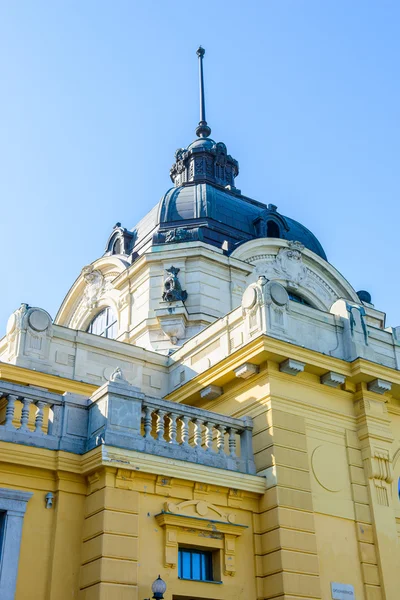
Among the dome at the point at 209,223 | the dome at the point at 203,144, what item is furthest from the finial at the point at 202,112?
the dome at the point at 209,223

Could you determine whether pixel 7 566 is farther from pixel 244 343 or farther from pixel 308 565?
pixel 244 343

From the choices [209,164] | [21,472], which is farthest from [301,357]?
[209,164]

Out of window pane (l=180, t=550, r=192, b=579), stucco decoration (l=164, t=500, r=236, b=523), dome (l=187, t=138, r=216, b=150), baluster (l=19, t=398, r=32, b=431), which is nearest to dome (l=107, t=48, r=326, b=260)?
dome (l=187, t=138, r=216, b=150)

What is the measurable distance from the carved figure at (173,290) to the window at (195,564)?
11103 millimetres

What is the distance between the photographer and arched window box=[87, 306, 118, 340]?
26000mm

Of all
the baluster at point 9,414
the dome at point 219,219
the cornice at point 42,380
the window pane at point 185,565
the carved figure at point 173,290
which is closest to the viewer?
the baluster at point 9,414

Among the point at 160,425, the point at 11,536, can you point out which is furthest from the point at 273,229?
the point at 11,536

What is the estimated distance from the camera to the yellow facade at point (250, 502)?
12297mm

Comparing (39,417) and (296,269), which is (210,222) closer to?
(296,269)

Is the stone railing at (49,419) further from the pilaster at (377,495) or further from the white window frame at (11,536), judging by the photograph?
the pilaster at (377,495)

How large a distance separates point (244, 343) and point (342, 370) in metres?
2.11

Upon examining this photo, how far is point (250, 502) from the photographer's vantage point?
47.5 ft

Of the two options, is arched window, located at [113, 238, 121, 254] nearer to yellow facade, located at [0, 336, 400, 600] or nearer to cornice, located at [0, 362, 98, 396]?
cornice, located at [0, 362, 98, 396]

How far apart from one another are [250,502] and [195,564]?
1641 millimetres
